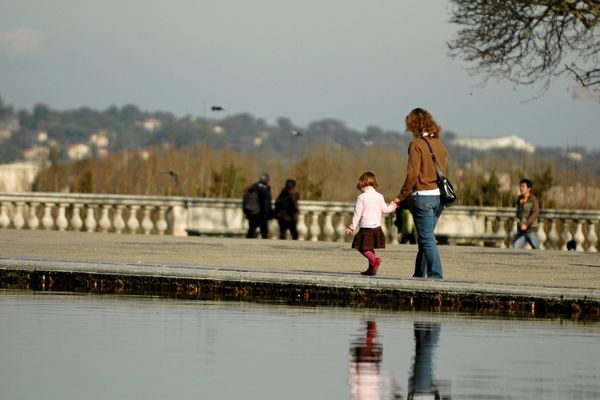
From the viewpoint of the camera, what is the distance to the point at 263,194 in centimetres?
3145

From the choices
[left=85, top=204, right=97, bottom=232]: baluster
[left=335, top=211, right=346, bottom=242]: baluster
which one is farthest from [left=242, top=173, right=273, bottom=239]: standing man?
[left=85, top=204, right=97, bottom=232]: baluster

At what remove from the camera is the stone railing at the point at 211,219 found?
33469 millimetres

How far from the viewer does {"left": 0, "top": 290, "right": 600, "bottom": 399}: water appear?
8086 millimetres

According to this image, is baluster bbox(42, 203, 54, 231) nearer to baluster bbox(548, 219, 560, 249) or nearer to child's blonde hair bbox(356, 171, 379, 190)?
baluster bbox(548, 219, 560, 249)

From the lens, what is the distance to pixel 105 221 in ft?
110

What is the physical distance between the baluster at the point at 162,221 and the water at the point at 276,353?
1961 centimetres

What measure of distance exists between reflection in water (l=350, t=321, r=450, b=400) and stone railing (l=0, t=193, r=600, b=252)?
868 inches

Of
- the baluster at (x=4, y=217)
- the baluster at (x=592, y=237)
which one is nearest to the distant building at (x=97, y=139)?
the baluster at (x=4, y=217)

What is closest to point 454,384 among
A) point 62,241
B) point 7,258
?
point 7,258

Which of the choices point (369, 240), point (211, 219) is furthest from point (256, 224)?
point (369, 240)

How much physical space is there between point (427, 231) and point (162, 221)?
18.5 metres

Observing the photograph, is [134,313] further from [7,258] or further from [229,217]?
[229,217]

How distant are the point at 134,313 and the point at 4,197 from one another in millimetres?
22435

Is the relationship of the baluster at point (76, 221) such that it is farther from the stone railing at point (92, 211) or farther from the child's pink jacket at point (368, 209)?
the child's pink jacket at point (368, 209)
